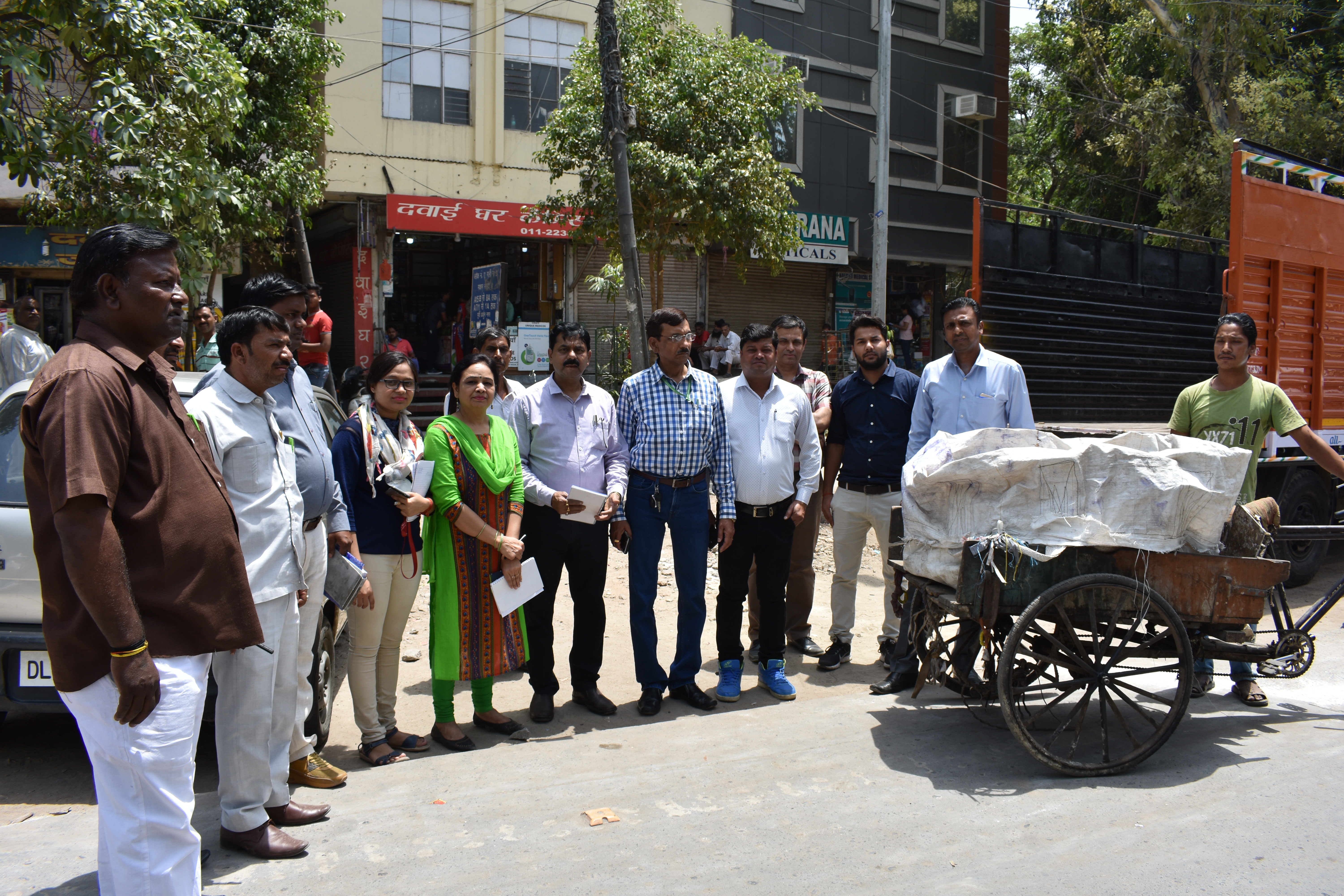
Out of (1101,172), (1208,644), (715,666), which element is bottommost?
(715,666)

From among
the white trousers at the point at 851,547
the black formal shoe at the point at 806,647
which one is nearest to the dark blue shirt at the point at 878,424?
the white trousers at the point at 851,547

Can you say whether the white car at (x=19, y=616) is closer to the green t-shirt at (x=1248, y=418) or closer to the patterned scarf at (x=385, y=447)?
the patterned scarf at (x=385, y=447)

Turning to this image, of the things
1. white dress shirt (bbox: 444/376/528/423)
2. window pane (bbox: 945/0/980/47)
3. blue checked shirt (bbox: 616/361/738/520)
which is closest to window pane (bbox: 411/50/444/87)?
white dress shirt (bbox: 444/376/528/423)

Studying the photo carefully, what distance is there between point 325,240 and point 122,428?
16.4m

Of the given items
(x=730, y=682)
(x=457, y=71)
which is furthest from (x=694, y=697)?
(x=457, y=71)

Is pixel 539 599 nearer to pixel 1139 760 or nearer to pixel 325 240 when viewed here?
pixel 1139 760

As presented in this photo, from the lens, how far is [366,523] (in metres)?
4.06

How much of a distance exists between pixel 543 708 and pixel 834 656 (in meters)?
1.85

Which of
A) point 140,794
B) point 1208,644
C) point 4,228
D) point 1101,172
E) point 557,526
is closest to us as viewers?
point 140,794

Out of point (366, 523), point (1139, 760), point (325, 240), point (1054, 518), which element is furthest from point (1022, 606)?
point (325, 240)

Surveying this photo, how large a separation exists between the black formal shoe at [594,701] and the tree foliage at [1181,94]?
14.3 metres

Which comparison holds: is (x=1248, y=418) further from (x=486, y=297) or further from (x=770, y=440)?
(x=486, y=297)

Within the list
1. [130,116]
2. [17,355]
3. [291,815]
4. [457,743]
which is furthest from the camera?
[17,355]

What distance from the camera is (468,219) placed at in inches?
600
